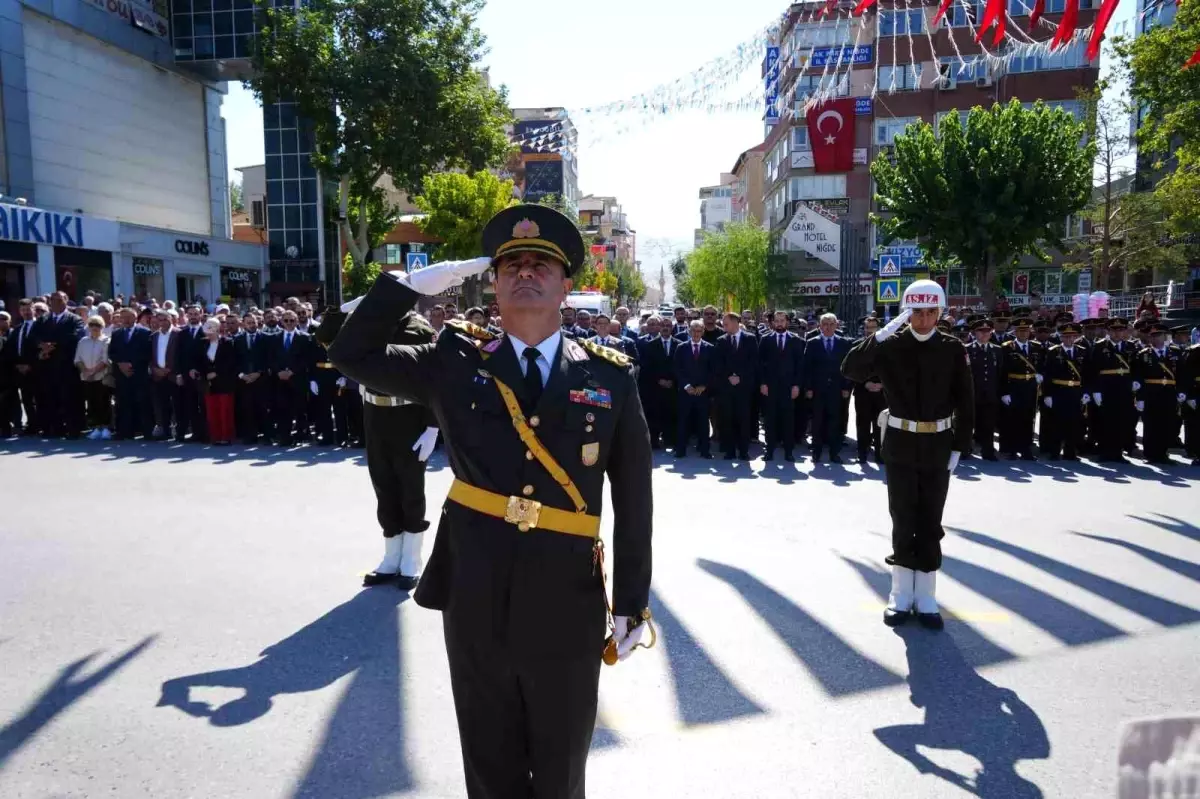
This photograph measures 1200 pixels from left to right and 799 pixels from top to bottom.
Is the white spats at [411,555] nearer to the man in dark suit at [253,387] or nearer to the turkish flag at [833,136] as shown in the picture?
the man in dark suit at [253,387]

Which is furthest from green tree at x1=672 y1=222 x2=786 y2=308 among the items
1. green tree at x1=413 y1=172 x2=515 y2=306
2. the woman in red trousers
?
the woman in red trousers

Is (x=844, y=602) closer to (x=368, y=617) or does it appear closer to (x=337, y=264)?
(x=368, y=617)

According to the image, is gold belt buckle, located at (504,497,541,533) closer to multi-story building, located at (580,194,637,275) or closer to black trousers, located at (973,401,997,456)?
black trousers, located at (973,401,997,456)

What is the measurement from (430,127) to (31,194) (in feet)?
43.0

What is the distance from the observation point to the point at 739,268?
5253cm

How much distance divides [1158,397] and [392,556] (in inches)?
435

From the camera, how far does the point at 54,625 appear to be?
5.18m

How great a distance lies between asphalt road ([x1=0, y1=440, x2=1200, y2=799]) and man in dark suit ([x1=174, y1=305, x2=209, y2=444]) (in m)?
4.65

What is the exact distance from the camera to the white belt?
18.0ft

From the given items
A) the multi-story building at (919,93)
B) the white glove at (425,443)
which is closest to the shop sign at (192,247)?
the multi-story building at (919,93)

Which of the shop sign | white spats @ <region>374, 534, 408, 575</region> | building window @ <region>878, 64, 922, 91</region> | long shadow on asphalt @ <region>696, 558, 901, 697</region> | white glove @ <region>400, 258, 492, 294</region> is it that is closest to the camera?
white glove @ <region>400, 258, 492, 294</region>

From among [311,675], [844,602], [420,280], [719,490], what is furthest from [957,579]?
[420,280]

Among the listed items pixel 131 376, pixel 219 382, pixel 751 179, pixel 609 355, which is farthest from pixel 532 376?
pixel 751 179

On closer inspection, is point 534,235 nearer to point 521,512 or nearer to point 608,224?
point 521,512
